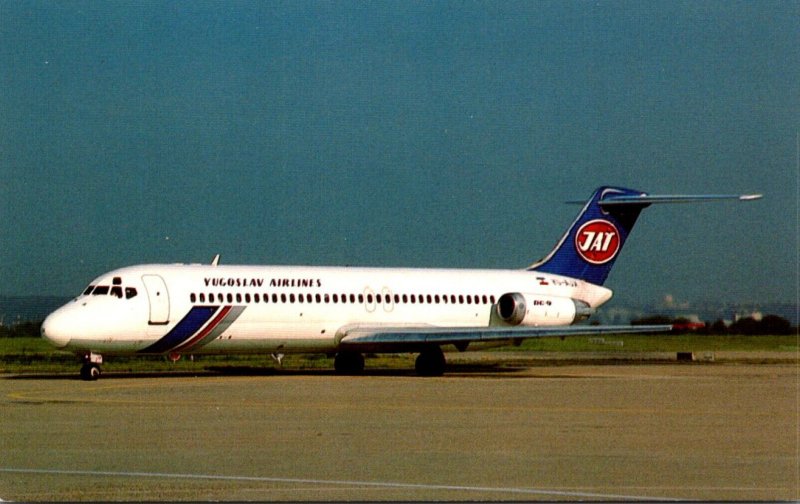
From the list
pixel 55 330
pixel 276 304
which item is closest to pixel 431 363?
pixel 276 304

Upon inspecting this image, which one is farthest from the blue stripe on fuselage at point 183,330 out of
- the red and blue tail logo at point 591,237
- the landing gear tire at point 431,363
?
the red and blue tail logo at point 591,237

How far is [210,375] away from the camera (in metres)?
37.7

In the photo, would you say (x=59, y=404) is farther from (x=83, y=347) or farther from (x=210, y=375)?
(x=210, y=375)

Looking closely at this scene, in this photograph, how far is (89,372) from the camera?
33.8m

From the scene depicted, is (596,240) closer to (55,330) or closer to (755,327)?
(55,330)

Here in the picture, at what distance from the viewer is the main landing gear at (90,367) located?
1329 inches

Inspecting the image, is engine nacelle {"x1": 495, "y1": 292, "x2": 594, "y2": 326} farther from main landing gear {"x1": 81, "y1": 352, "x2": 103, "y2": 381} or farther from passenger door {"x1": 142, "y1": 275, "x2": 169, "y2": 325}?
main landing gear {"x1": 81, "y1": 352, "x2": 103, "y2": 381}

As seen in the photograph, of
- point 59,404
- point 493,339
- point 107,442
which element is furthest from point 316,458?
point 493,339

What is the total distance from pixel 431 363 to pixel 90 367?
32.0 feet

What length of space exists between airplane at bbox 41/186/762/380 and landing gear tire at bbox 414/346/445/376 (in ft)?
0.09

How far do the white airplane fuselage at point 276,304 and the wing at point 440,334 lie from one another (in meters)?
0.46

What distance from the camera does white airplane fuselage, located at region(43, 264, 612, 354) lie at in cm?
3447

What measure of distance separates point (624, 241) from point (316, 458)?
104 feet

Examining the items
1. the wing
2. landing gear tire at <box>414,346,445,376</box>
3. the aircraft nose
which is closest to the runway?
the aircraft nose
